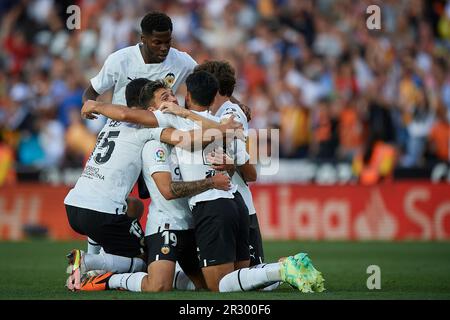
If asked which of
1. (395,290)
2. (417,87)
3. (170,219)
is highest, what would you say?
(417,87)

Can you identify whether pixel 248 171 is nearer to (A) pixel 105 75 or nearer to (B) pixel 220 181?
(B) pixel 220 181

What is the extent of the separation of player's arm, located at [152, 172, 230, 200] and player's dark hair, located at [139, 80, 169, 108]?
0.79 meters

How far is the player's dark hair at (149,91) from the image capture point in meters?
9.50

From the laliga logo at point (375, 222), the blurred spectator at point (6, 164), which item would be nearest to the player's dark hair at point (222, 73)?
the laliga logo at point (375, 222)

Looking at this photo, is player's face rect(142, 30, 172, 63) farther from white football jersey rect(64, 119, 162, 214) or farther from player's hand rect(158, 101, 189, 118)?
player's hand rect(158, 101, 189, 118)

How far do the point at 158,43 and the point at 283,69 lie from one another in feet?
33.0

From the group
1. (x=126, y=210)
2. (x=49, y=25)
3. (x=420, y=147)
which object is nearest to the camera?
(x=126, y=210)

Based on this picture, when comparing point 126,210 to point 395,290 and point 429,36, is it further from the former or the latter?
point 429,36

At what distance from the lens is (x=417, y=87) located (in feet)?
62.1

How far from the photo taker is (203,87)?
361 inches

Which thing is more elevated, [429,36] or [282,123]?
[429,36]

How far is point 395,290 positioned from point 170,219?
2299 mm

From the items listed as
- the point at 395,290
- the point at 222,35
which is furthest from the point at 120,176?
the point at 222,35

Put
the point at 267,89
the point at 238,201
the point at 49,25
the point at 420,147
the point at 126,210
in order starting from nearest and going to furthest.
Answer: the point at 238,201 < the point at 126,210 < the point at 420,147 < the point at 267,89 < the point at 49,25
